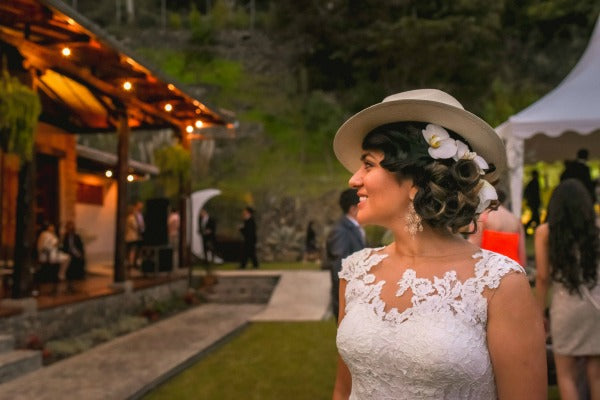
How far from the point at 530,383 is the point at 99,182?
62.8 ft

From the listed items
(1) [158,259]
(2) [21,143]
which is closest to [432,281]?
A: (2) [21,143]

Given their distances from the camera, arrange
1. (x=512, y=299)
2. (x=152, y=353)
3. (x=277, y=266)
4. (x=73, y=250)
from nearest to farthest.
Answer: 1. (x=512, y=299)
2. (x=152, y=353)
3. (x=73, y=250)
4. (x=277, y=266)

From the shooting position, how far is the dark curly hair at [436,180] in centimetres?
180

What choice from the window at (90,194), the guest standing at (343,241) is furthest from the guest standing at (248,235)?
the guest standing at (343,241)

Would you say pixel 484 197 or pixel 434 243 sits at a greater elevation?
pixel 484 197

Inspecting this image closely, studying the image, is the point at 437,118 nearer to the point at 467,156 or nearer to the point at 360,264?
the point at 467,156

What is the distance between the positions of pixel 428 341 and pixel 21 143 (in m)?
6.42

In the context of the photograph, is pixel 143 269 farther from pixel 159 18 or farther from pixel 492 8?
pixel 159 18

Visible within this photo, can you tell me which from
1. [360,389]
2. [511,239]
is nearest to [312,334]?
[511,239]

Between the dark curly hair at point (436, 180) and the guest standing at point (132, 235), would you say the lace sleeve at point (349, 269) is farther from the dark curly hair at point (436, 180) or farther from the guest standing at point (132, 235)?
the guest standing at point (132, 235)

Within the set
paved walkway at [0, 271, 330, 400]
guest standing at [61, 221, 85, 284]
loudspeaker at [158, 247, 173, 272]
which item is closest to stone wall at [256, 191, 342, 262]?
loudspeaker at [158, 247, 173, 272]

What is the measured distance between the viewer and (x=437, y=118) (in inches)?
74.5

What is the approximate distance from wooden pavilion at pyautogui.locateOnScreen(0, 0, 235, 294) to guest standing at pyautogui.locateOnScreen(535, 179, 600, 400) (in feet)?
16.8

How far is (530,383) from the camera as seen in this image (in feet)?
5.45
